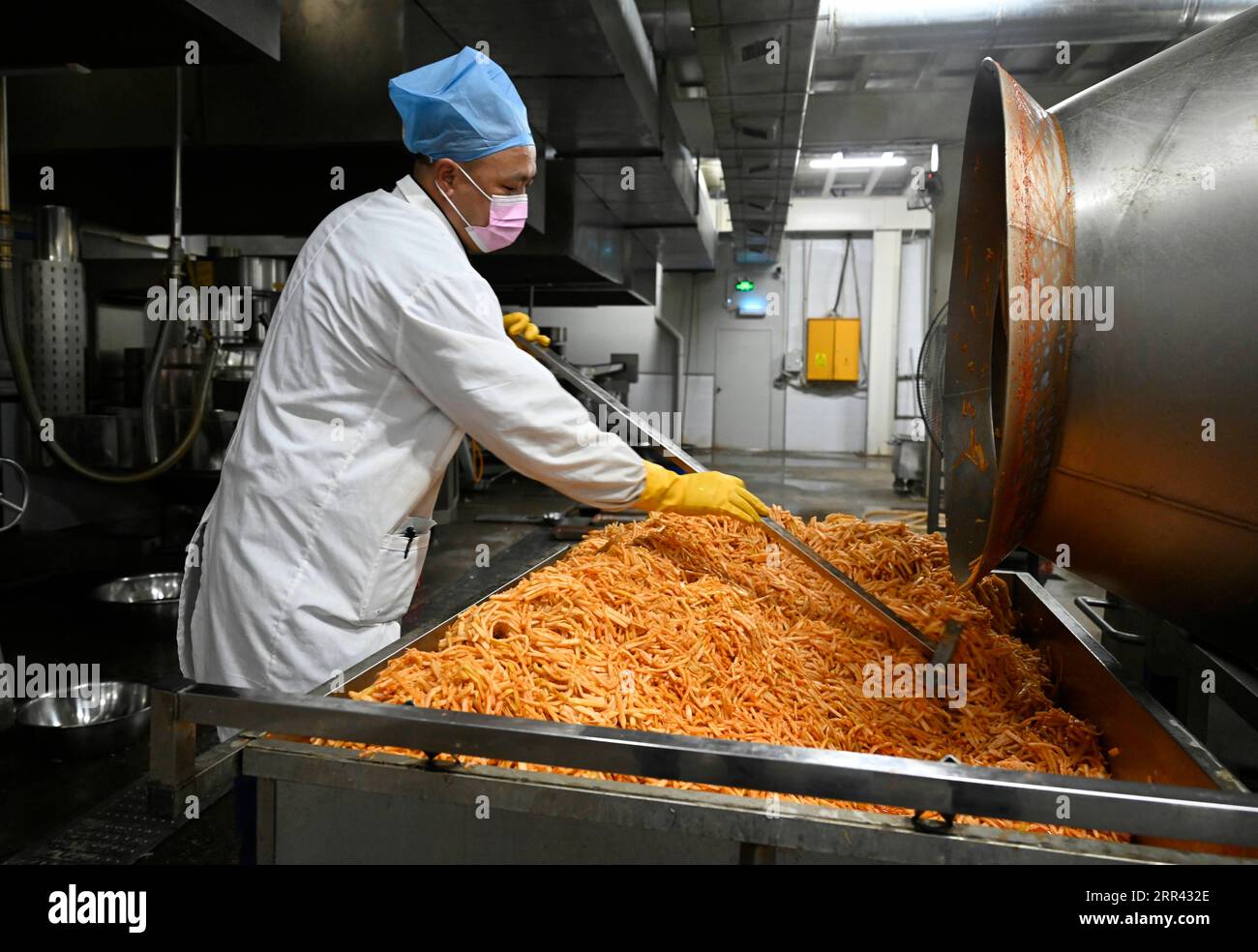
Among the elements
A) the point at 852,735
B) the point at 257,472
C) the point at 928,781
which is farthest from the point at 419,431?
the point at 928,781

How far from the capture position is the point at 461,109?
5.58ft

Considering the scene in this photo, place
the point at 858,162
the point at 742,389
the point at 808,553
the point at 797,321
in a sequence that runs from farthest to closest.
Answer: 1. the point at 742,389
2. the point at 797,321
3. the point at 858,162
4. the point at 808,553

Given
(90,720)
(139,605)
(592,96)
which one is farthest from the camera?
(139,605)

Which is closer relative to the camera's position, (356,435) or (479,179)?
(356,435)

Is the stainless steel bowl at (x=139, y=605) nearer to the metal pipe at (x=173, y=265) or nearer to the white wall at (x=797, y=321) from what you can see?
the metal pipe at (x=173, y=265)

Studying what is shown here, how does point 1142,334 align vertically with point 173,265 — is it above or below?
below

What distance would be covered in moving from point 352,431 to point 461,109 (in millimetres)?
721

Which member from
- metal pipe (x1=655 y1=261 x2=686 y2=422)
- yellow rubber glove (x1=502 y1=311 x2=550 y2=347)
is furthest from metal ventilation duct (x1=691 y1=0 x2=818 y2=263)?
metal pipe (x1=655 y1=261 x2=686 y2=422)

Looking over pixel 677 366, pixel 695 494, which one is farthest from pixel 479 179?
pixel 677 366

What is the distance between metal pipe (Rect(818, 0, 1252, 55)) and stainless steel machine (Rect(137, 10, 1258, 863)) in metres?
3.99

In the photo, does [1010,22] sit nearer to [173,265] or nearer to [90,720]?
[173,265]

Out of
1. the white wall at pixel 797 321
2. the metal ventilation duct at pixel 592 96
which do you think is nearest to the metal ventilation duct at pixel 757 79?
the metal ventilation duct at pixel 592 96

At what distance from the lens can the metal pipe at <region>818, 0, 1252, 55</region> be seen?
15.5 feet
